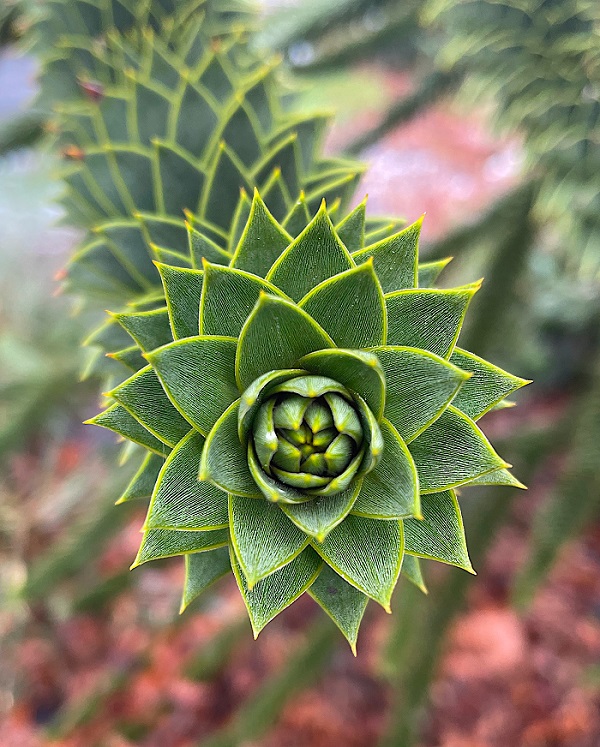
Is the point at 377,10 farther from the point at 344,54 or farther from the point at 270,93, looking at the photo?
the point at 270,93

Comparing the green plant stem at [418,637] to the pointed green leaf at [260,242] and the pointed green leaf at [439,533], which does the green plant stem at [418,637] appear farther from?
the pointed green leaf at [260,242]

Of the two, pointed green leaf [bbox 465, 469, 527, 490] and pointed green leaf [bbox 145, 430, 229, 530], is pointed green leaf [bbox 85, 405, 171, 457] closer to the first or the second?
pointed green leaf [bbox 145, 430, 229, 530]

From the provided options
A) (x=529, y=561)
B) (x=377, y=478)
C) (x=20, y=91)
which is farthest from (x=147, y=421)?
(x=20, y=91)

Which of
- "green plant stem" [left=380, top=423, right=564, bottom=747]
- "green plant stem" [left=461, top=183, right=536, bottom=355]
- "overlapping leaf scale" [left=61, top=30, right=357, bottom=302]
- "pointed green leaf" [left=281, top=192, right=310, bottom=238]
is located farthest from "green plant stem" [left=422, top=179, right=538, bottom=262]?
"pointed green leaf" [left=281, top=192, right=310, bottom=238]

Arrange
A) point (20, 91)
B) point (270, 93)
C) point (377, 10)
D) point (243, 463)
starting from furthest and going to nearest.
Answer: point (20, 91), point (377, 10), point (270, 93), point (243, 463)

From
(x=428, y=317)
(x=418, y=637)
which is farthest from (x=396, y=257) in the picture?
(x=418, y=637)

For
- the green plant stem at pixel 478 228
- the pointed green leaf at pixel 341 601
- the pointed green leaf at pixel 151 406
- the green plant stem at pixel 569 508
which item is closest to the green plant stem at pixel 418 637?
the green plant stem at pixel 569 508
